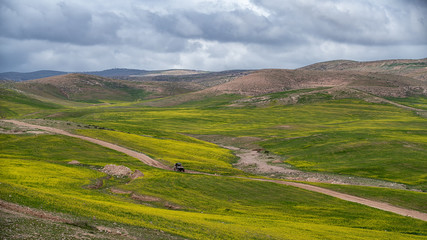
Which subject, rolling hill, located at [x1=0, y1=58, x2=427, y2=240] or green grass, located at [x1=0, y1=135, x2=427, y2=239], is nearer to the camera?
rolling hill, located at [x1=0, y1=58, x2=427, y2=240]

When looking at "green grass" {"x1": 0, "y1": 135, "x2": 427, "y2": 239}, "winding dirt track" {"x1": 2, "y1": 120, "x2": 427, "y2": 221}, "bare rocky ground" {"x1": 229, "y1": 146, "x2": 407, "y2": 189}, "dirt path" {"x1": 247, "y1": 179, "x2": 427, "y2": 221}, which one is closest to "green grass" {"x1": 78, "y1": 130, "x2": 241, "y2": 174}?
"winding dirt track" {"x1": 2, "y1": 120, "x2": 427, "y2": 221}

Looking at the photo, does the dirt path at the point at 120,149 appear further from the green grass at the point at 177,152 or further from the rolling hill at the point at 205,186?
the green grass at the point at 177,152

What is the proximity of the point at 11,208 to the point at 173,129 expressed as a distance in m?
132

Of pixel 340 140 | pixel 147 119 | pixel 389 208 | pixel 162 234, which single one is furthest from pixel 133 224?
pixel 147 119

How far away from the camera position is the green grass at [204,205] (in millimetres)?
34094

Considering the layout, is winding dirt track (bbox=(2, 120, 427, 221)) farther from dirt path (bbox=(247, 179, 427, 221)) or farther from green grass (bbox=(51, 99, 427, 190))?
green grass (bbox=(51, 99, 427, 190))

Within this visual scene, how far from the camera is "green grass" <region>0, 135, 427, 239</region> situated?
112ft

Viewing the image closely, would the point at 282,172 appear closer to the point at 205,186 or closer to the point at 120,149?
the point at 205,186

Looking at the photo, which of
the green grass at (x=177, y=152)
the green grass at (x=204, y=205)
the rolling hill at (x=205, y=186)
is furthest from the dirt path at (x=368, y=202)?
the green grass at (x=177, y=152)

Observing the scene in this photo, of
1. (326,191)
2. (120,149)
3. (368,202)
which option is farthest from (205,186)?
(120,149)

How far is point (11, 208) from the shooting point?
93.4 feet

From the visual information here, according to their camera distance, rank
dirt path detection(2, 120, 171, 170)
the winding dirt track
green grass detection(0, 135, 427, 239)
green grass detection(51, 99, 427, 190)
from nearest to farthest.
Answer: green grass detection(0, 135, 427, 239), the winding dirt track, dirt path detection(2, 120, 171, 170), green grass detection(51, 99, 427, 190)

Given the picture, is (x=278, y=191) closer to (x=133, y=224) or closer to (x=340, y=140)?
(x=133, y=224)

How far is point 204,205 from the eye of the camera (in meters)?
50.6
